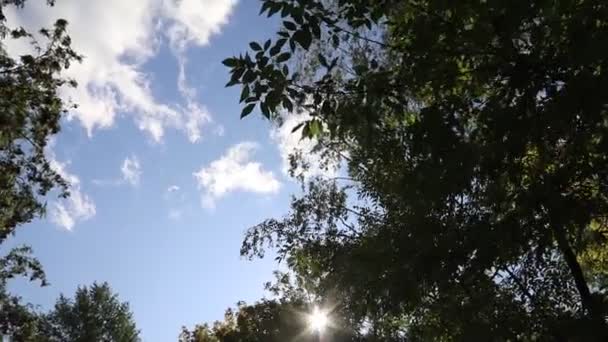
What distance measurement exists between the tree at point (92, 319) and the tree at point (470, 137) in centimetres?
4548

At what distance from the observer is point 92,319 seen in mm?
50656

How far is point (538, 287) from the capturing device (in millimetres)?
9641

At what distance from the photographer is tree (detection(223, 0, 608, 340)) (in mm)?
4207

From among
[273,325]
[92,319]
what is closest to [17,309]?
[273,325]

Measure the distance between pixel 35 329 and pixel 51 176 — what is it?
28.8ft

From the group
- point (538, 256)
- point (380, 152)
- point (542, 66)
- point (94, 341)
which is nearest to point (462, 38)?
point (542, 66)

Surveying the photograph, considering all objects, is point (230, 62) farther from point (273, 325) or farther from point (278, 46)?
point (273, 325)

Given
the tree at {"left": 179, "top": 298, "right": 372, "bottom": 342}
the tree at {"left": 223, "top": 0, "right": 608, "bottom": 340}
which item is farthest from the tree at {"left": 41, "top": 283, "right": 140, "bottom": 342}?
the tree at {"left": 223, "top": 0, "right": 608, "bottom": 340}

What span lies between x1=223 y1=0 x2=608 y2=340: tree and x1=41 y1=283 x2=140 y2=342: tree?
149 ft

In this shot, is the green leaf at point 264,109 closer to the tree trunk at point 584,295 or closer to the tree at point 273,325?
the tree trunk at point 584,295

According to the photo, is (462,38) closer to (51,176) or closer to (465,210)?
(465,210)

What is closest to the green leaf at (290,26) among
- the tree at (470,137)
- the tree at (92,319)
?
the tree at (470,137)

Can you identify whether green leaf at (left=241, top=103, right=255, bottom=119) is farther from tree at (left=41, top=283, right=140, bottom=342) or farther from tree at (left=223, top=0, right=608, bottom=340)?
tree at (left=41, top=283, right=140, bottom=342)

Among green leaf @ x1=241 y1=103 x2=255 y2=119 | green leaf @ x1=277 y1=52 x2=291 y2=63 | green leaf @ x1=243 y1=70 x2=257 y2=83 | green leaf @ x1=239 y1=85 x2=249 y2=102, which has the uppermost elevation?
green leaf @ x1=243 y1=70 x2=257 y2=83
